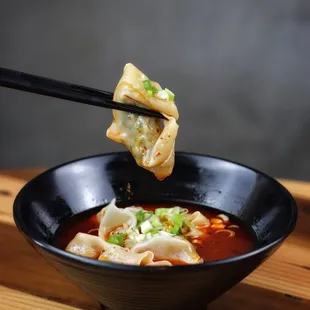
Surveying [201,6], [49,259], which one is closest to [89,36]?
[201,6]

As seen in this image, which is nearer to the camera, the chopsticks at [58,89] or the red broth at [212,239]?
the chopsticks at [58,89]

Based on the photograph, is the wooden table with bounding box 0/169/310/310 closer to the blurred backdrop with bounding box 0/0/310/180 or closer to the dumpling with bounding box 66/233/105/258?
the dumpling with bounding box 66/233/105/258

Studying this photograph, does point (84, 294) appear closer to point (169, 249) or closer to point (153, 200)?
point (169, 249)

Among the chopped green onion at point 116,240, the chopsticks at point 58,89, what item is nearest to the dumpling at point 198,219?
the chopped green onion at point 116,240

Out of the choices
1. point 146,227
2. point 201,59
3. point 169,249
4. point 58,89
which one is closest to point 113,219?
point 146,227

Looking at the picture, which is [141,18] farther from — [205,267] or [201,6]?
[205,267]

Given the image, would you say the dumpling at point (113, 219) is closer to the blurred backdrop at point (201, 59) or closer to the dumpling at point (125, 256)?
the dumpling at point (125, 256)
